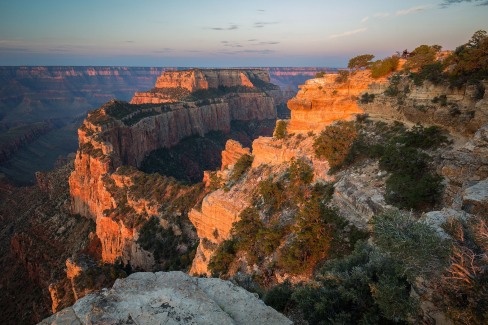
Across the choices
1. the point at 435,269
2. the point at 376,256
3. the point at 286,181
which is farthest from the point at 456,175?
the point at 286,181

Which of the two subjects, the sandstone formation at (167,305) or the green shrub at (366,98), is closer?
the sandstone formation at (167,305)

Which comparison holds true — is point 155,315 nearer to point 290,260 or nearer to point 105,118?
point 290,260

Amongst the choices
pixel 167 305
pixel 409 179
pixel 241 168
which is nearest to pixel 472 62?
pixel 409 179

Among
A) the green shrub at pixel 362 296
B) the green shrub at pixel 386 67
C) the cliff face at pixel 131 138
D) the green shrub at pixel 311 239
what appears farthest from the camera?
the cliff face at pixel 131 138

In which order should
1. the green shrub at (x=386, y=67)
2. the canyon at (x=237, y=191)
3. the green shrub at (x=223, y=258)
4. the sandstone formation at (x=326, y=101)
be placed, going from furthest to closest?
the sandstone formation at (x=326, y=101) < the green shrub at (x=386, y=67) < the green shrub at (x=223, y=258) < the canyon at (x=237, y=191)

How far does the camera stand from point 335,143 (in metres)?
23.5

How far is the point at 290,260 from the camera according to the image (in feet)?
52.5

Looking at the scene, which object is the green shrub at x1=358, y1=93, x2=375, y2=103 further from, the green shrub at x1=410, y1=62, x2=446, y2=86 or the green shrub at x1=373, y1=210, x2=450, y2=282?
the green shrub at x1=373, y1=210, x2=450, y2=282

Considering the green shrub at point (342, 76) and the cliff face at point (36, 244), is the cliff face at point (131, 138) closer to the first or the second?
the cliff face at point (36, 244)

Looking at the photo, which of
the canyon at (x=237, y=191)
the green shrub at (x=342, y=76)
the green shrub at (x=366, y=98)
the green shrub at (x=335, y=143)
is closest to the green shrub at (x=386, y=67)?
the canyon at (x=237, y=191)

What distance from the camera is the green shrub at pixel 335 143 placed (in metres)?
22.4

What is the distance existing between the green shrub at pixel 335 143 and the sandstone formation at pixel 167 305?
599 inches

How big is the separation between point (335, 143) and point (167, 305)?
18581mm

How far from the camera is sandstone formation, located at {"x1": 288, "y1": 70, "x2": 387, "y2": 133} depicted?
2678 centimetres
